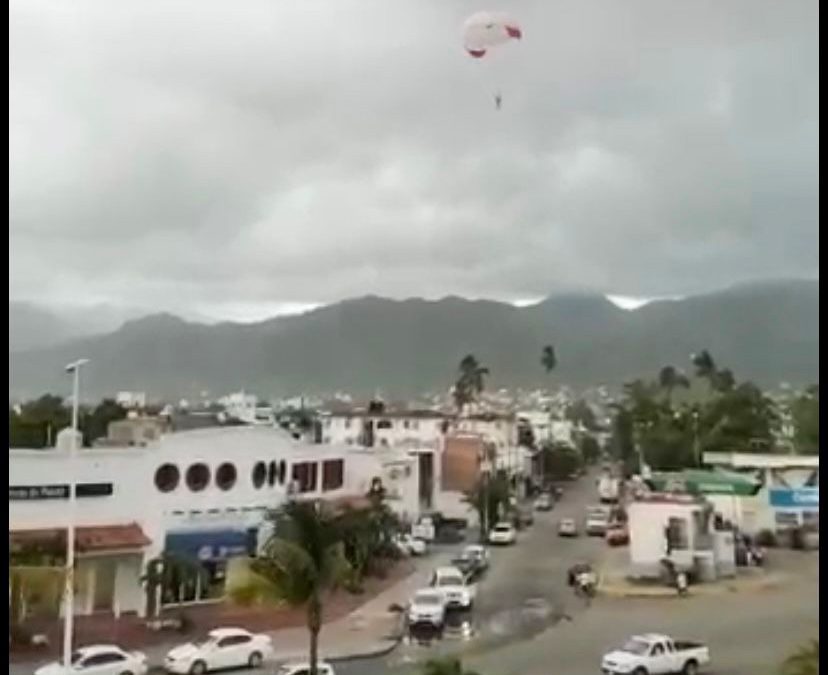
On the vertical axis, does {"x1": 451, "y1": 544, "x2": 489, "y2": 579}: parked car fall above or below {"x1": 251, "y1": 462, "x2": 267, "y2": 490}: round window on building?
below

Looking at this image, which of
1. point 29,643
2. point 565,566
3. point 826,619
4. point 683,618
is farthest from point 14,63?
point 826,619

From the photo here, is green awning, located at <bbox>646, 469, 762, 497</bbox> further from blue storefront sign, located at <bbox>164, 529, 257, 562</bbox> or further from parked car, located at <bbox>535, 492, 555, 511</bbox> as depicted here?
blue storefront sign, located at <bbox>164, 529, 257, 562</bbox>

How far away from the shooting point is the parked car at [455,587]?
162 cm

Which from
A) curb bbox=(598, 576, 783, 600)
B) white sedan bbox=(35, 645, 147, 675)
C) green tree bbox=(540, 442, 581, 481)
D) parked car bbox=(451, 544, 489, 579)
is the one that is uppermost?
green tree bbox=(540, 442, 581, 481)

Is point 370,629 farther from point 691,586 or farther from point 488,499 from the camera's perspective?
point 691,586

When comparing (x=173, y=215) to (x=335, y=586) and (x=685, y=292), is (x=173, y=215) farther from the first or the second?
(x=685, y=292)

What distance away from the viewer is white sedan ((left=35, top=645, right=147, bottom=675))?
1555 millimetres

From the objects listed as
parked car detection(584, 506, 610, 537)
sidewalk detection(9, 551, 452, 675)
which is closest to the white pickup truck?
parked car detection(584, 506, 610, 537)

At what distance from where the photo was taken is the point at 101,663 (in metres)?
1.56

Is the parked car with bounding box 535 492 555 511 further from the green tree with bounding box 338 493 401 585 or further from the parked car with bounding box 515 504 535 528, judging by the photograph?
the green tree with bounding box 338 493 401 585

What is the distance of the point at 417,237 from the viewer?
1650 millimetres

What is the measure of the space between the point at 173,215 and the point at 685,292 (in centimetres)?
71

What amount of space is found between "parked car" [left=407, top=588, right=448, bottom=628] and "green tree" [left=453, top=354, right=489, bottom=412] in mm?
249

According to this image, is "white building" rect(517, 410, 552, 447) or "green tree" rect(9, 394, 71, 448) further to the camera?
"white building" rect(517, 410, 552, 447)
